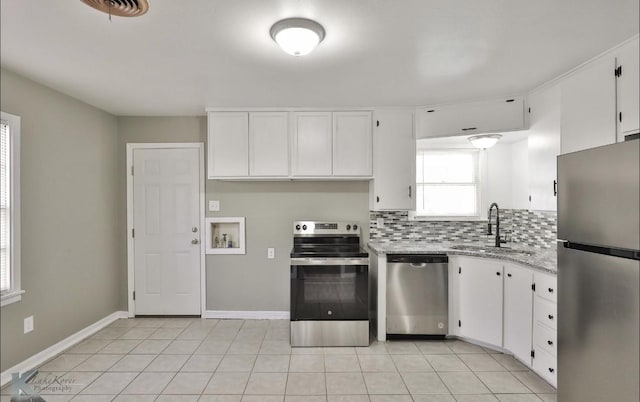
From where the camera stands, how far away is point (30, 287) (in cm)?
248

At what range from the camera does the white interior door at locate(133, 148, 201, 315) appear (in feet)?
11.8

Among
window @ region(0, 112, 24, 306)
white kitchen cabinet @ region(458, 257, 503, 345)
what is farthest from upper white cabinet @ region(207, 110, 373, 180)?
window @ region(0, 112, 24, 306)

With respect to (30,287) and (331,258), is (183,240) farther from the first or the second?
(331,258)

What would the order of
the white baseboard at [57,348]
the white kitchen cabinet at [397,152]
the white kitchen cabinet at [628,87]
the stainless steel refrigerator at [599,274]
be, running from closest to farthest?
1. the stainless steel refrigerator at [599,274]
2. the white kitchen cabinet at [628,87]
3. the white baseboard at [57,348]
4. the white kitchen cabinet at [397,152]

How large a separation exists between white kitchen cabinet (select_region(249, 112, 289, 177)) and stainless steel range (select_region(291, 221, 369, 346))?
886 mm

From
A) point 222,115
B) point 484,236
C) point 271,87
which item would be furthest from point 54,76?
point 484,236

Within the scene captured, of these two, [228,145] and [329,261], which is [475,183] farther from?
[228,145]

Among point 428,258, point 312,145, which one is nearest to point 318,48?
point 312,145

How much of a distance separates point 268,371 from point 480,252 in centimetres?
197

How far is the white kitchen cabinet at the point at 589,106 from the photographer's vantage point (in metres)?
2.04

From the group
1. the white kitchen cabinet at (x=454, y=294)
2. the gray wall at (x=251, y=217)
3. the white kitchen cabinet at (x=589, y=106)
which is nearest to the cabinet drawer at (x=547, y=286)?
the white kitchen cabinet at (x=454, y=294)

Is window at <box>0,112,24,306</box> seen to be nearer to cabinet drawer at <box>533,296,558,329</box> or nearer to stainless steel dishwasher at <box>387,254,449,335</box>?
stainless steel dishwasher at <box>387,254,449,335</box>

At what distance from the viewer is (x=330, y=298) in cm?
296

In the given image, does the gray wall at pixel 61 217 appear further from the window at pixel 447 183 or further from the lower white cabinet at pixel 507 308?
the lower white cabinet at pixel 507 308
